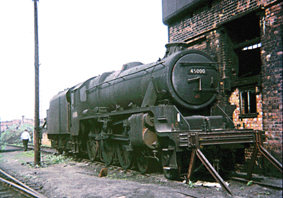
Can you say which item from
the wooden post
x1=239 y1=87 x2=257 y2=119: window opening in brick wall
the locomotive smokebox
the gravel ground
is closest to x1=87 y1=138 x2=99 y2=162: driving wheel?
the wooden post

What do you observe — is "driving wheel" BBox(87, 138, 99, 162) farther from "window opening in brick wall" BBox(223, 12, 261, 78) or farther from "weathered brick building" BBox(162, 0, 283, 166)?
"window opening in brick wall" BBox(223, 12, 261, 78)

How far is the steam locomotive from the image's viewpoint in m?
6.24

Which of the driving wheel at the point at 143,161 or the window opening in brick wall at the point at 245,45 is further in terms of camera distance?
the window opening in brick wall at the point at 245,45

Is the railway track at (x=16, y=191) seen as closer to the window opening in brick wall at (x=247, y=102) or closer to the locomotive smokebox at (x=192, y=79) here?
the locomotive smokebox at (x=192, y=79)

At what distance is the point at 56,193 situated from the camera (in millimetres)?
6180

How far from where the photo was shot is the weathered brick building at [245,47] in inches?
259

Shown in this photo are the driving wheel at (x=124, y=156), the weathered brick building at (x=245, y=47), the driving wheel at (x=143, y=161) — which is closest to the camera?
the weathered brick building at (x=245, y=47)

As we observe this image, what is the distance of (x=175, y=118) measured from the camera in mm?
6594

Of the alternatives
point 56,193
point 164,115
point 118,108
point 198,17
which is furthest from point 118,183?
point 198,17

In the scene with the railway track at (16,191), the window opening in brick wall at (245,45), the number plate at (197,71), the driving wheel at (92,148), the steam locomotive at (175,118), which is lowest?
the railway track at (16,191)

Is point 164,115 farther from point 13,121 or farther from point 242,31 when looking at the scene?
point 13,121

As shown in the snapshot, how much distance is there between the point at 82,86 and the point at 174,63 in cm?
587

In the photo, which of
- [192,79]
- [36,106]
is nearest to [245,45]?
[192,79]

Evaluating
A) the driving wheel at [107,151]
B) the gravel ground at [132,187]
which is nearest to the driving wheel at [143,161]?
the gravel ground at [132,187]
